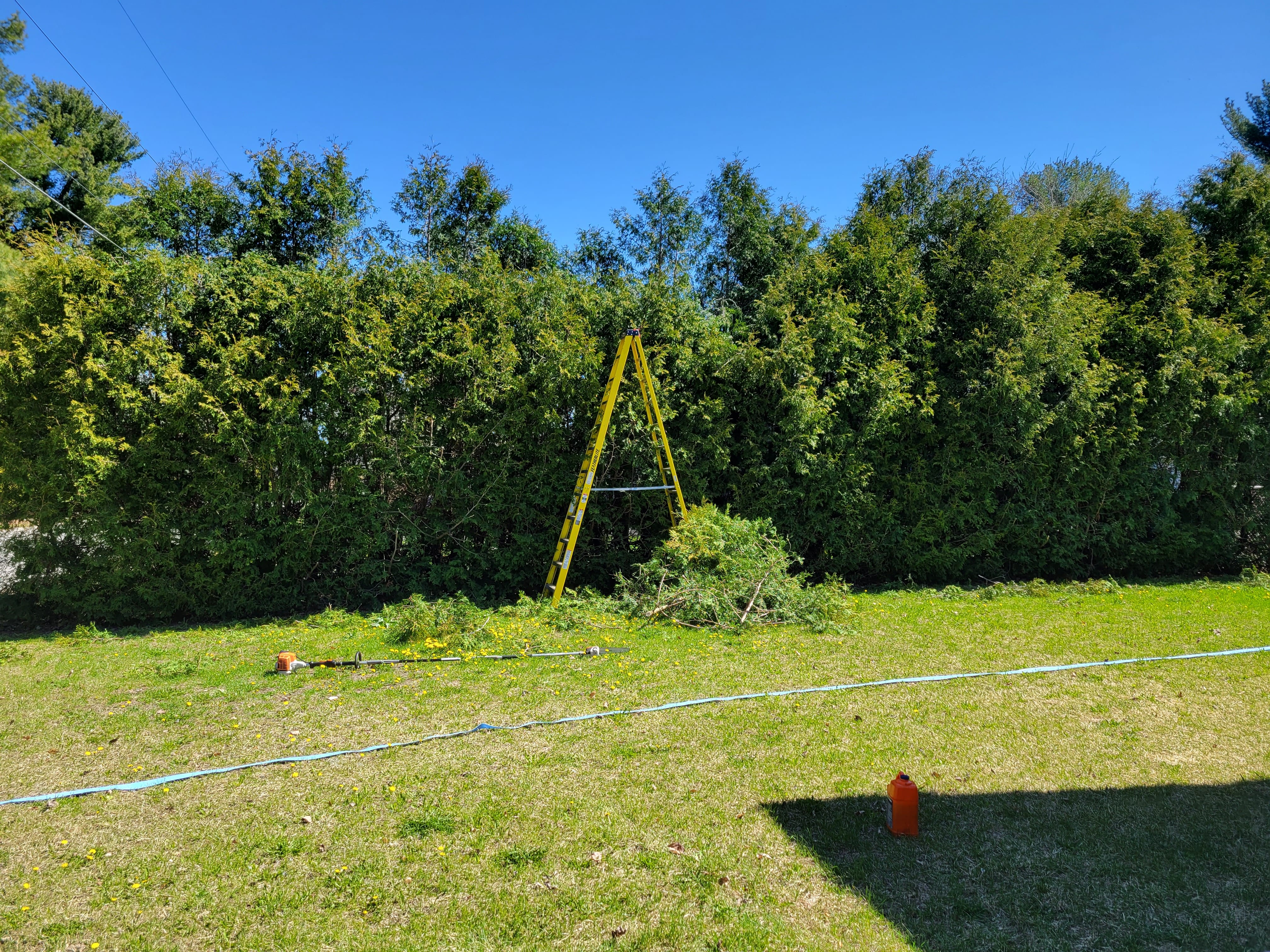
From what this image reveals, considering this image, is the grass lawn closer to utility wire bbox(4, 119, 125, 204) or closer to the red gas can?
the red gas can

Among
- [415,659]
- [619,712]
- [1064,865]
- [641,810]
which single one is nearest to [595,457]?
[415,659]

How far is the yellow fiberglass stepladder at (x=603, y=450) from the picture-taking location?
7.86 metres

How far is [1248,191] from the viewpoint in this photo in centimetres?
1079

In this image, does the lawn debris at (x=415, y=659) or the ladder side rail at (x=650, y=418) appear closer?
the lawn debris at (x=415, y=659)

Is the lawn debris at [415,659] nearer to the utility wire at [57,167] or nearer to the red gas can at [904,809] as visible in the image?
the red gas can at [904,809]

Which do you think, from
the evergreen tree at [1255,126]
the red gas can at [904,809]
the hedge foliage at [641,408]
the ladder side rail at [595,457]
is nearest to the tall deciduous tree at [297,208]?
the hedge foliage at [641,408]

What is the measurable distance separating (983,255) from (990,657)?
19.2ft

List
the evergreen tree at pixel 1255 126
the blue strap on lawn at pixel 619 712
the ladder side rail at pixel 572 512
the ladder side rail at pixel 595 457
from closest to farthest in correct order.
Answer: the blue strap on lawn at pixel 619 712
the ladder side rail at pixel 595 457
the ladder side rail at pixel 572 512
the evergreen tree at pixel 1255 126

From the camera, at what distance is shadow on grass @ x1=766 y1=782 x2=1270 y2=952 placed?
2684 millimetres

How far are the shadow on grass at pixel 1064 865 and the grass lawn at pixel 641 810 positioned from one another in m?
0.01

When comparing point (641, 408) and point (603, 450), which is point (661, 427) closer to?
point (641, 408)

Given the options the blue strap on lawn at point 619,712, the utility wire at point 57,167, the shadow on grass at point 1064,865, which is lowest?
the shadow on grass at point 1064,865

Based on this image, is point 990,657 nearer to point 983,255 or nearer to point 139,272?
point 983,255

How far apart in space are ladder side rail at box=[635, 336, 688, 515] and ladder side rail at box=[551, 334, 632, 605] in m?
0.21
